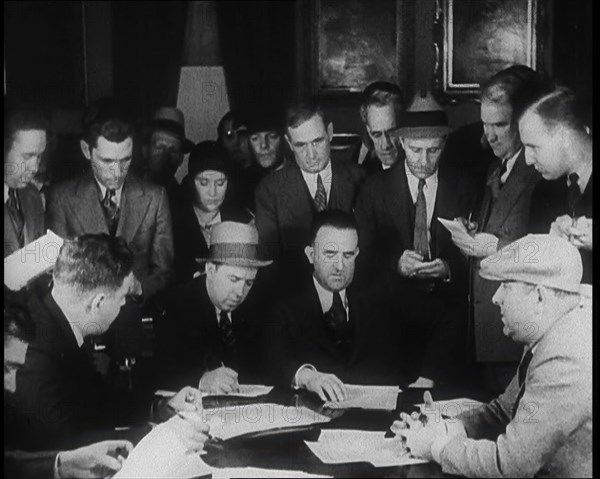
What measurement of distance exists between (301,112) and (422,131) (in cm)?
61

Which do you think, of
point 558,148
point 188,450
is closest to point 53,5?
point 188,450

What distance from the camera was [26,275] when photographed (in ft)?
15.0

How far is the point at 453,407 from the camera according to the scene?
14.7 ft

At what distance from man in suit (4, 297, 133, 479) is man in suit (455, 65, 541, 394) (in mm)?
1834

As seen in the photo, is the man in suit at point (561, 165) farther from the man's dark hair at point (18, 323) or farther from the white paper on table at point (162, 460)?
the man's dark hair at point (18, 323)

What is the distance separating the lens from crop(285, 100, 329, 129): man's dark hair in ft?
14.9

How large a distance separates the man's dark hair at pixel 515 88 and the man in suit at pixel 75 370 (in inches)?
78.4

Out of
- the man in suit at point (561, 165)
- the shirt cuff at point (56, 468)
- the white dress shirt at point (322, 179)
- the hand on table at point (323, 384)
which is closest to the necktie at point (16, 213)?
the shirt cuff at point (56, 468)

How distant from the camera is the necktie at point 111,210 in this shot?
4602 mm

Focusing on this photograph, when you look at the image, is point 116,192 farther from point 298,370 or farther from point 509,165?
point 509,165

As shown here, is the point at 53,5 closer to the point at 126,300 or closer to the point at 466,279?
the point at 126,300

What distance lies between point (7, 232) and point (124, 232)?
1.96 feet

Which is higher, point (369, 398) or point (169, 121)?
point (169, 121)

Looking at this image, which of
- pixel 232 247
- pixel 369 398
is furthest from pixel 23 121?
pixel 369 398
